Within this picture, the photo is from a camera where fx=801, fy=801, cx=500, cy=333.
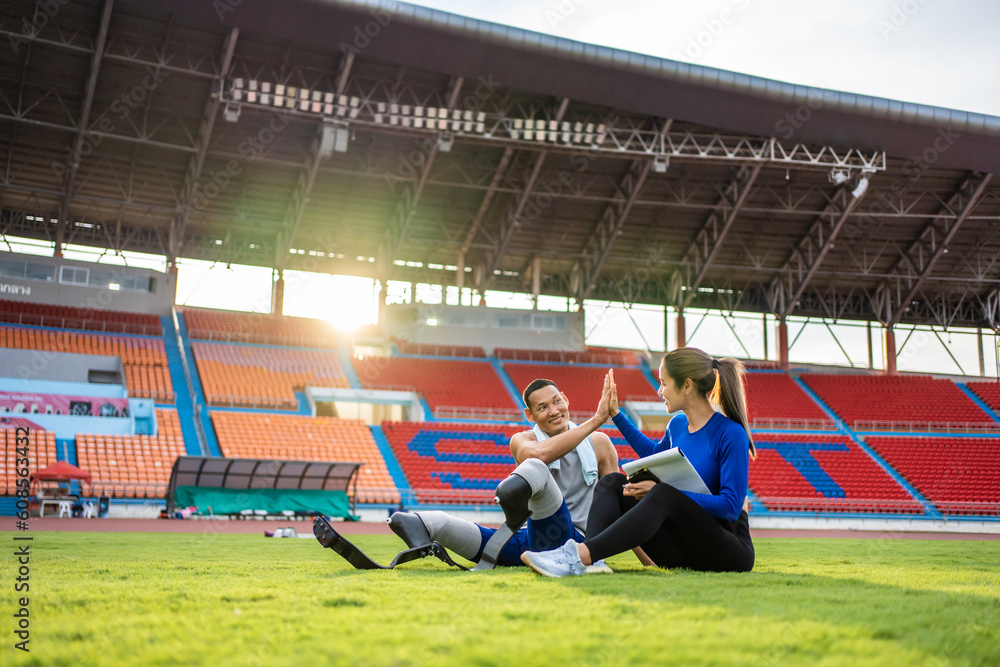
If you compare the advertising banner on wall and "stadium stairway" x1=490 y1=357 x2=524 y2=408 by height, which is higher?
"stadium stairway" x1=490 y1=357 x2=524 y2=408

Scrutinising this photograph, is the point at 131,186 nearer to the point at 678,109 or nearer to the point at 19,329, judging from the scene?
the point at 19,329

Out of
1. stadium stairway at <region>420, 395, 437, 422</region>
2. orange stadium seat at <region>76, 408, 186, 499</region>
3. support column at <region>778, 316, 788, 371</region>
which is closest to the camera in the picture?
orange stadium seat at <region>76, 408, 186, 499</region>

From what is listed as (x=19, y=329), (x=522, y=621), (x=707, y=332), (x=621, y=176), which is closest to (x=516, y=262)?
(x=621, y=176)

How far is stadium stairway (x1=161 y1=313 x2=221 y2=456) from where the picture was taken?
24797mm

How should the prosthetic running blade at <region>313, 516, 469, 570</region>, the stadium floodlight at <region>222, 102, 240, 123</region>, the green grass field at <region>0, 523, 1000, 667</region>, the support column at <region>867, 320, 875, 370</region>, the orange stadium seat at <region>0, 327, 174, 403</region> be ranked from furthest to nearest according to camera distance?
the support column at <region>867, 320, 875, 370</region>
the orange stadium seat at <region>0, 327, 174, 403</region>
the stadium floodlight at <region>222, 102, 240, 123</region>
the prosthetic running blade at <region>313, 516, 469, 570</region>
the green grass field at <region>0, 523, 1000, 667</region>

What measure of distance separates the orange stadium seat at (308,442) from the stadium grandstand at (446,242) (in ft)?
0.36

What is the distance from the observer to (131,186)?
30.1m

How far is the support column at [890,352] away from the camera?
129 feet

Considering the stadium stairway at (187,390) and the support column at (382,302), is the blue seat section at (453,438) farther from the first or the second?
the support column at (382,302)

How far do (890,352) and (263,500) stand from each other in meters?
31.6

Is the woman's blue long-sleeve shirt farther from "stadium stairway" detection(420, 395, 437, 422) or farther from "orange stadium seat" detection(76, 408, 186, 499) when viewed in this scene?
"stadium stairway" detection(420, 395, 437, 422)

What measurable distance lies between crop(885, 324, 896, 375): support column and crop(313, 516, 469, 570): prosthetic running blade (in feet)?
128

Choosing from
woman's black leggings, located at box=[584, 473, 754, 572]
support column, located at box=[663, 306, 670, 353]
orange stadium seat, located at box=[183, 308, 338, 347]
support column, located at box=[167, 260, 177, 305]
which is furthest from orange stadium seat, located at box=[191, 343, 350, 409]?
woman's black leggings, located at box=[584, 473, 754, 572]

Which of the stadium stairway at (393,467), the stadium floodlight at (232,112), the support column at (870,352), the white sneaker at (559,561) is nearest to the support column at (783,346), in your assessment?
the support column at (870,352)
